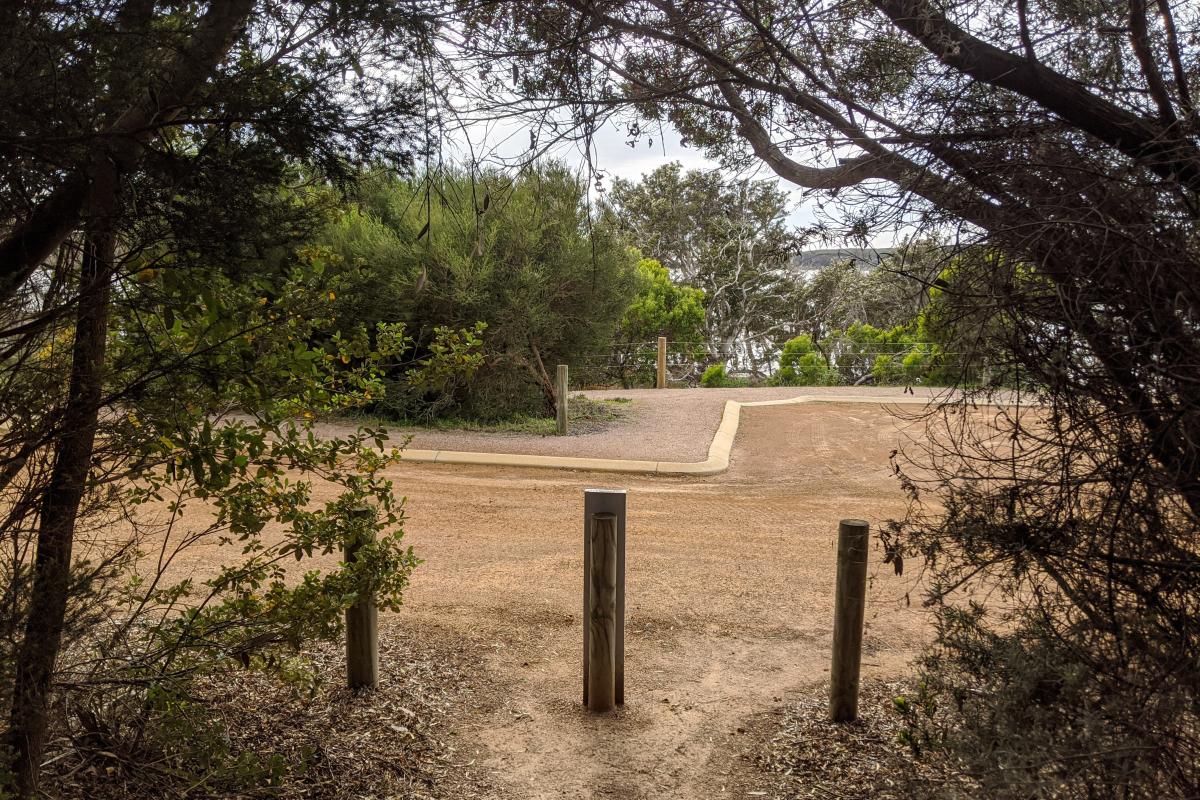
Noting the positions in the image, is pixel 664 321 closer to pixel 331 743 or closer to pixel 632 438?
pixel 632 438

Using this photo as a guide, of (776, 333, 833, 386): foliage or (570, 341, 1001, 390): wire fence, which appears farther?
(776, 333, 833, 386): foliage

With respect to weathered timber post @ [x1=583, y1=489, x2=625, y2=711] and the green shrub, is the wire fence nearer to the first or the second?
the green shrub

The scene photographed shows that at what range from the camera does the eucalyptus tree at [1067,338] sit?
7.02ft

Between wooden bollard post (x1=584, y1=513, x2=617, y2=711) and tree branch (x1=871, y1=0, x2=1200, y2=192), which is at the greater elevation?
tree branch (x1=871, y1=0, x2=1200, y2=192)

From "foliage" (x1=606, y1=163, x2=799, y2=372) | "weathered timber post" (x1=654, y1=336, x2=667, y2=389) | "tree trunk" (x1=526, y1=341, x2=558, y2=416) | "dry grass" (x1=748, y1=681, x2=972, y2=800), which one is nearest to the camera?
"dry grass" (x1=748, y1=681, x2=972, y2=800)

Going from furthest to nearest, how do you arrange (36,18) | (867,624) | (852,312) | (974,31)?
1. (852,312)
2. (867,624)
3. (974,31)
4. (36,18)

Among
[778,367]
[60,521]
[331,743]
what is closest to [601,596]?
[331,743]

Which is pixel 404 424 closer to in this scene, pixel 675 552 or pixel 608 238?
pixel 608 238

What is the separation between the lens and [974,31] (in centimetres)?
282

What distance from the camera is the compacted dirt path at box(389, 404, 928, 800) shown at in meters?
4.09

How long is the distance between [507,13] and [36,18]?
1.92 metres

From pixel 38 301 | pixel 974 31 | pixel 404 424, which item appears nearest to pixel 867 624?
pixel 974 31

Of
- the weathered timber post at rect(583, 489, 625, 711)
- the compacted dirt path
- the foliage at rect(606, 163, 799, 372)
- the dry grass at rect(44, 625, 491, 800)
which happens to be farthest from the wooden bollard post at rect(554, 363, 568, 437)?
the foliage at rect(606, 163, 799, 372)

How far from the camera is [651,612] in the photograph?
5.79m
